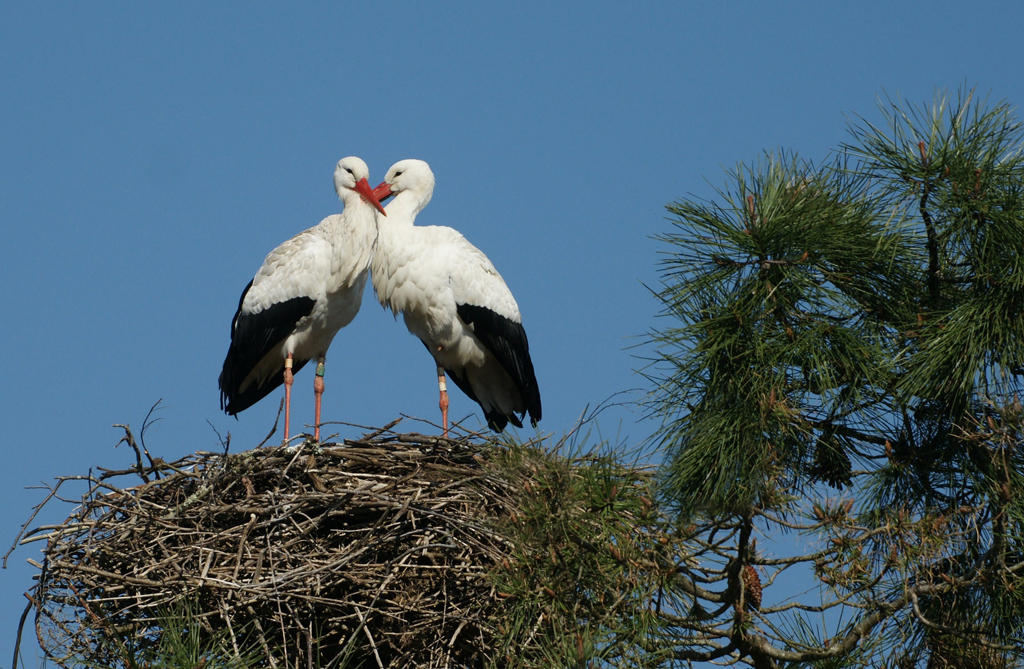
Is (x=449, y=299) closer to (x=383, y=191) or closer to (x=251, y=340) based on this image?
(x=383, y=191)

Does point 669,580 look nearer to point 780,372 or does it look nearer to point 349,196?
point 780,372

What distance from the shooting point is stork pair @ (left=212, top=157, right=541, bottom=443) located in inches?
274

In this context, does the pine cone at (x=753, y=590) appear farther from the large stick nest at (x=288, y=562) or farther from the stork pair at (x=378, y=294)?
the stork pair at (x=378, y=294)

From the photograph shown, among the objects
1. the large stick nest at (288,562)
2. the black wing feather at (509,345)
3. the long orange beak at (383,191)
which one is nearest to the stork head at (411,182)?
the long orange beak at (383,191)

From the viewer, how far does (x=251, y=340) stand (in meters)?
7.12

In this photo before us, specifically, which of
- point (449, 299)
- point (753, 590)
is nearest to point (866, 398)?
point (753, 590)

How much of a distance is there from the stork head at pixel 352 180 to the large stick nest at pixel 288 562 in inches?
92.4

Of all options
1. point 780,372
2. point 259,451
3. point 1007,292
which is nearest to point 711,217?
point 780,372

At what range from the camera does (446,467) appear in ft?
17.6

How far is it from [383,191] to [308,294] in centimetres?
95

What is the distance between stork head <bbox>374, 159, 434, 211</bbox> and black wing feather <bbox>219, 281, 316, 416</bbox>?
1.01 metres

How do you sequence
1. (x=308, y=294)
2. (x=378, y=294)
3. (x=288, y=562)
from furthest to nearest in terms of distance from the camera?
(x=378, y=294) < (x=308, y=294) < (x=288, y=562)

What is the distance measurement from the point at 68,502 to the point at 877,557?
349 centimetres

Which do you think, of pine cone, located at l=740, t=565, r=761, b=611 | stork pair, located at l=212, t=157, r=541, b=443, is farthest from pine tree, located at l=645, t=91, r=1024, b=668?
stork pair, located at l=212, t=157, r=541, b=443
